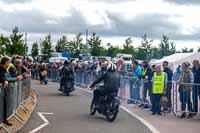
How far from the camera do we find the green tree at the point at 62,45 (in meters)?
96.8

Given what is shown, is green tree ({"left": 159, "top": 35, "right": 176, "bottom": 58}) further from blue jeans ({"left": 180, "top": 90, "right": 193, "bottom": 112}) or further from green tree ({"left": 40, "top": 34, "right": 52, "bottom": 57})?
blue jeans ({"left": 180, "top": 90, "right": 193, "bottom": 112})

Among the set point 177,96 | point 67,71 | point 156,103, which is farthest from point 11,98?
point 67,71

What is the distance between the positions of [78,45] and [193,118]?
78.6 m

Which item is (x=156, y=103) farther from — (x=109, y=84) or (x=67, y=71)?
(x=67, y=71)

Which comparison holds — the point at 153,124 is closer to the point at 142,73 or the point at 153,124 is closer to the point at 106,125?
the point at 106,125

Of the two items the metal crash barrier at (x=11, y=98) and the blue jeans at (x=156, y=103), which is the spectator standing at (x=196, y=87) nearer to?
the blue jeans at (x=156, y=103)

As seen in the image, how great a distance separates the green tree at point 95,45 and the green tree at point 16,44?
14.0m

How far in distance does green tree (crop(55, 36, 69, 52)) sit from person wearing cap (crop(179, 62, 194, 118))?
79063mm

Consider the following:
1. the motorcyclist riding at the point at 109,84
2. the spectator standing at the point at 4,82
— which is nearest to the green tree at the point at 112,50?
the motorcyclist riding at the point at 109,84

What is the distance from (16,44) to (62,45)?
17.8m

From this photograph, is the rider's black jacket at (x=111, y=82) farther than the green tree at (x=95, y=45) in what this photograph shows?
No

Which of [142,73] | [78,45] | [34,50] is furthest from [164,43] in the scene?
[142,73]

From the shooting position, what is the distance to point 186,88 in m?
17.3

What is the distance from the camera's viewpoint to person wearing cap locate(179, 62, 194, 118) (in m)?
17.2
